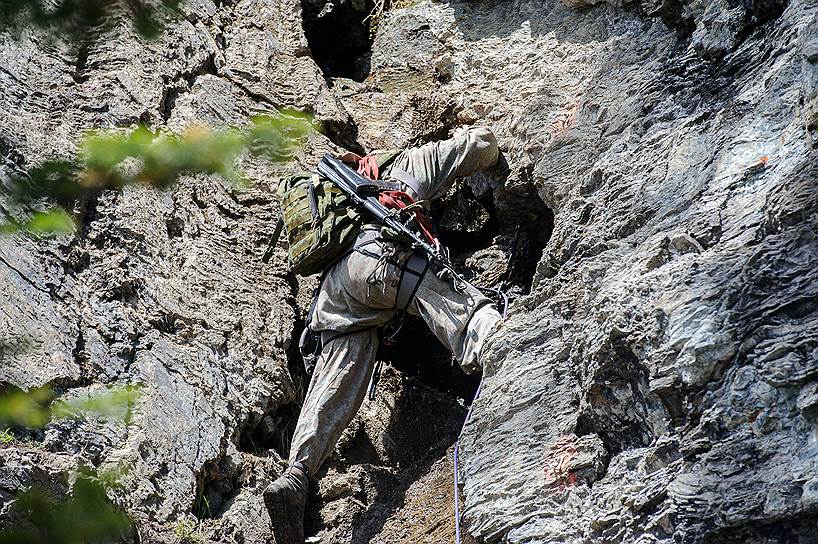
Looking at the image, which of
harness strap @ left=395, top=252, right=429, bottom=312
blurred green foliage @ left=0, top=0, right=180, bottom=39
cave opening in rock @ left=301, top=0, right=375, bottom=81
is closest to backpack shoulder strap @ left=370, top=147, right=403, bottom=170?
harness strap @ left=395, top=252, right=429, bottom=312

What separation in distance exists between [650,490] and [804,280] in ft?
3.56

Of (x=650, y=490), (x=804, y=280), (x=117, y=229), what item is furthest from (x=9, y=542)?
(x=117, y=229)

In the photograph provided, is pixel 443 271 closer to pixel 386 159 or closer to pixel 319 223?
pixel 319 223

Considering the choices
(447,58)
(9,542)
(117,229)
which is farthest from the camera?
(447,58)

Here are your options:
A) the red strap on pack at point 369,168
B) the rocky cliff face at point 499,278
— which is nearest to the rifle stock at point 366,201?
the red strap on pack at point 369,168

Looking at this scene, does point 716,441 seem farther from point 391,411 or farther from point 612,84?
point 391,411

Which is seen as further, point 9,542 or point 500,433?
point 500,433

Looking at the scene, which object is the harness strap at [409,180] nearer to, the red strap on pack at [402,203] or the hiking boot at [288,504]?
the red strap on pack at [402,203]

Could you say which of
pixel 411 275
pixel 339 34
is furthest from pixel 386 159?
pixel 339 34

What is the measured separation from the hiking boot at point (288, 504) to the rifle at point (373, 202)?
5.15ft

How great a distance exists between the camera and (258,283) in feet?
23.7

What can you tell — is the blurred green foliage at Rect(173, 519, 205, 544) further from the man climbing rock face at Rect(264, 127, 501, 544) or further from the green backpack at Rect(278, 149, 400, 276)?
the green backpack at Rect(278, 149, 400, 276)

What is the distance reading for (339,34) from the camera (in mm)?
9461

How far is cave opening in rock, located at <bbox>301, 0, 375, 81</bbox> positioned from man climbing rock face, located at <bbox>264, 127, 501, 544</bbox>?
2842mm
